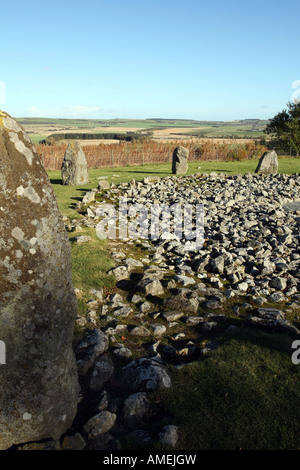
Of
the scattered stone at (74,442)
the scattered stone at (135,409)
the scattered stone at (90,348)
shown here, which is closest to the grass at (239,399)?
the scattered stone at (135,409)

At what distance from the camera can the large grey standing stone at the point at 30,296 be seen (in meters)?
3.13

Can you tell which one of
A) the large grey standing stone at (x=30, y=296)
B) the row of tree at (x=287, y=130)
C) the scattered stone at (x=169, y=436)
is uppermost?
the row of tree at (x=287, y=130)

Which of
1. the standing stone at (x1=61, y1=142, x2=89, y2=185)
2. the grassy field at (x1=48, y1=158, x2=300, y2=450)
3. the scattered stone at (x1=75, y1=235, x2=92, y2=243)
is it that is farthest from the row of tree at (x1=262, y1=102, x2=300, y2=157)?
the grassy field at (x1=48, y1=158, x2=300, y2=450)

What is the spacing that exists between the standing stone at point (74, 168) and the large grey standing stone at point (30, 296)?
15779 mm

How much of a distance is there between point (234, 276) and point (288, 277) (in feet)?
4.42

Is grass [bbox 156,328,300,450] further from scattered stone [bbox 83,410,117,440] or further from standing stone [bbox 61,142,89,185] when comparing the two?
standing stone [bbox 61,142,89,185]

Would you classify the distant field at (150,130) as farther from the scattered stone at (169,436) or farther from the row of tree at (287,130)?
the scattered stone at (169,436)

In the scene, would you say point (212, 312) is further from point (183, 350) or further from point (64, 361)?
point (64, 361)

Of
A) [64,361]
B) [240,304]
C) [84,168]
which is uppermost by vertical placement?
[84,168]

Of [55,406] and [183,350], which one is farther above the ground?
[55,406]

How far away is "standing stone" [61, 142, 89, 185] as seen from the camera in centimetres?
1859

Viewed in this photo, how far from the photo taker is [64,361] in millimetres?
3654

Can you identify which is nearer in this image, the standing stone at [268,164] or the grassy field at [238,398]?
the grassy field at [238,398]
